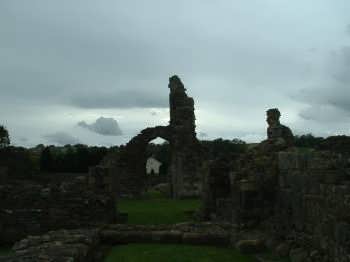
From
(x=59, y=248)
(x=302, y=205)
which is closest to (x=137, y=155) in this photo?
(x=302, y=205)

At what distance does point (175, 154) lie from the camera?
32.0m

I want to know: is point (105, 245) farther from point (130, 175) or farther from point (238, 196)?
point (130, 175)

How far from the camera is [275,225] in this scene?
11.1 metres

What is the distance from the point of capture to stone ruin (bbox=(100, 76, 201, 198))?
103 feet

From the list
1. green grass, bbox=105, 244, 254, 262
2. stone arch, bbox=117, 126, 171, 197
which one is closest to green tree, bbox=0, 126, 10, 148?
stone arch, bbox=117, 126, 171, 197

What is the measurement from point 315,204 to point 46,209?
7.31m

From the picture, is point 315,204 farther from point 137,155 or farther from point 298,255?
point 137,155

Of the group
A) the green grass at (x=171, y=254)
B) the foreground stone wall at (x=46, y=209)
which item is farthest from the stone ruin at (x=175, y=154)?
the green grass at (x=171, y=254)

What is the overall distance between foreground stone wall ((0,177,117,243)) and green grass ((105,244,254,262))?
2.98 metres

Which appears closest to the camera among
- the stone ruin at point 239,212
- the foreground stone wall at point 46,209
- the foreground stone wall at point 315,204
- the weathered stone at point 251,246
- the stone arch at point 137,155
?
the foreground stone wall at point 315,204

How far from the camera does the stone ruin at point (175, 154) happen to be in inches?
1233

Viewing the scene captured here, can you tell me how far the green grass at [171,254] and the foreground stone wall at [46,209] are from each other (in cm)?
298

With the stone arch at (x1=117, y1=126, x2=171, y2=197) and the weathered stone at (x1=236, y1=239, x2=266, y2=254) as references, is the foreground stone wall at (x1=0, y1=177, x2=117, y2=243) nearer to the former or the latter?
the weathered stone at (x1=236, y1=239, x2=266, y2=254)

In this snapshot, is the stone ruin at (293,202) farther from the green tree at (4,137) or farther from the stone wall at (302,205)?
the green tree at (4,137)
